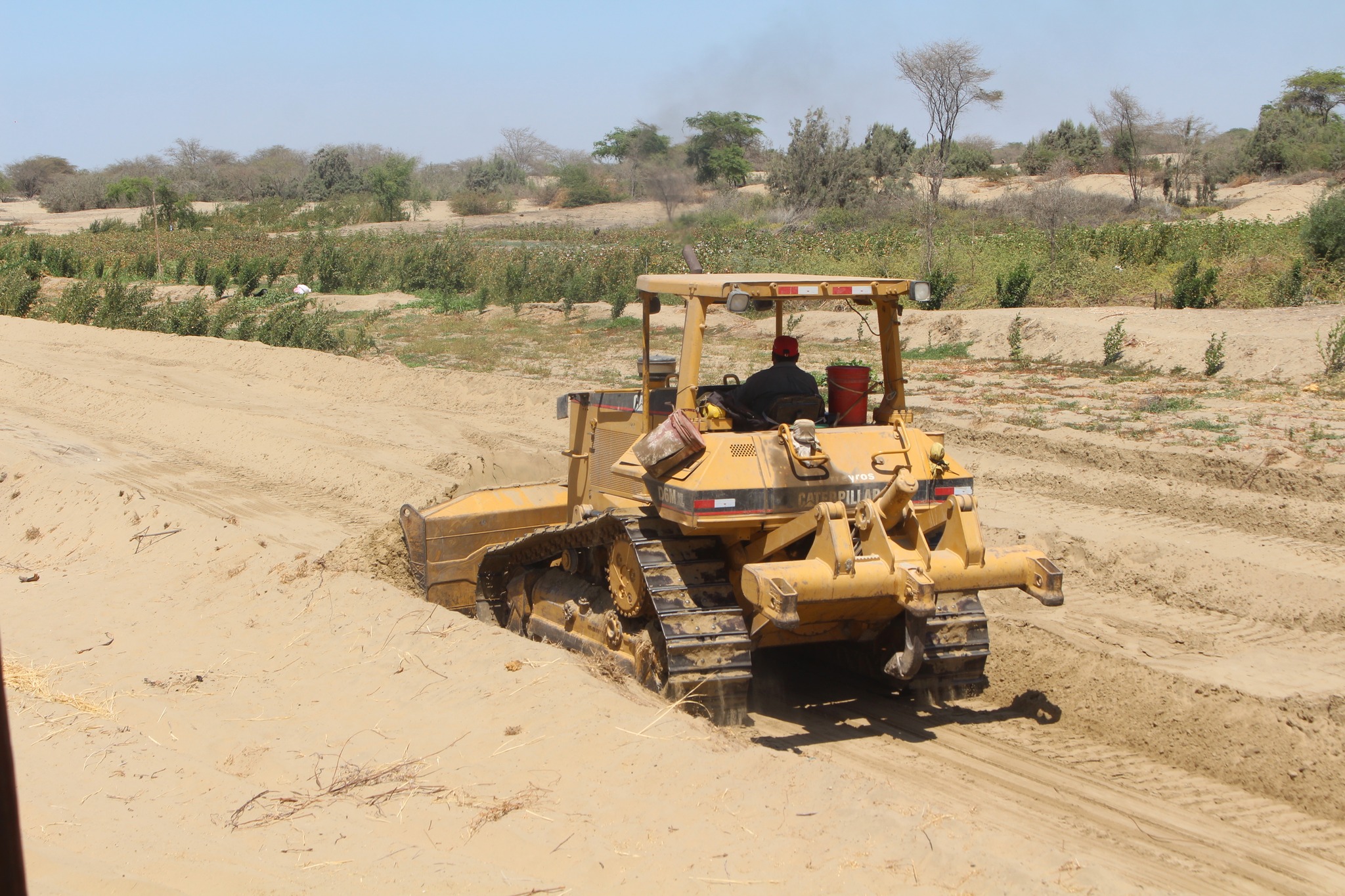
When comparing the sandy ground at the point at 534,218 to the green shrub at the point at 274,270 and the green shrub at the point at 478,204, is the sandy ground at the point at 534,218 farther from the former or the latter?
the green shrub at the point at 274,270

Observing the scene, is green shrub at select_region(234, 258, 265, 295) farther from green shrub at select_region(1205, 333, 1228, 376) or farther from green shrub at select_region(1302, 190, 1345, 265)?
green shrub at select_region(1302, 190, 1345, 265)

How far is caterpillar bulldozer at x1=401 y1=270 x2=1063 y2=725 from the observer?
5512 mm

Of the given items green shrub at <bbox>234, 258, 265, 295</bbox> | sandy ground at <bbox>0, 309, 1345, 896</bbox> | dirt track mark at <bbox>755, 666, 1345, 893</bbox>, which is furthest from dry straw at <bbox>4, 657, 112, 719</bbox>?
green shrub at <bbox>234, 258, 265, 295</bbox>

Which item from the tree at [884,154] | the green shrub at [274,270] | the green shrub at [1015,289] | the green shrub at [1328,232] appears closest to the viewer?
the green shrub at [1328,232]

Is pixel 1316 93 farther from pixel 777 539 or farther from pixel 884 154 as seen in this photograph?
pixel 777 539

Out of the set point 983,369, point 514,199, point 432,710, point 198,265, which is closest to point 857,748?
point 432,710

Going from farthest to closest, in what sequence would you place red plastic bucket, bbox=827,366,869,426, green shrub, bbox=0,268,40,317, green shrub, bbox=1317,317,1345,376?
1. green shrub, bbox=0,268,40,317
2. green shrub, bbox=1317,317,1345,376
3. red plastic bucket, bbox=827,366,869,426

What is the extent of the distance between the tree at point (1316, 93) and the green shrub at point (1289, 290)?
34775mm

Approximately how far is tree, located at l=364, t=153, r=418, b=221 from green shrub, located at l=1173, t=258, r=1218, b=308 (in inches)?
1566

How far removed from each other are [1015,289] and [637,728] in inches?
715

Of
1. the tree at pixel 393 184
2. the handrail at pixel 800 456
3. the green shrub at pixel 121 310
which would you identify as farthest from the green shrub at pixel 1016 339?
the tree at pixel 393 184

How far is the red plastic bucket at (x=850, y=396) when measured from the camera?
6531mm

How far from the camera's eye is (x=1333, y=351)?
14820 millimetres

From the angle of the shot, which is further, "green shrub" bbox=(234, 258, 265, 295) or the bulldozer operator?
"green shrub" bbox=(234, 258, 265, 295)
